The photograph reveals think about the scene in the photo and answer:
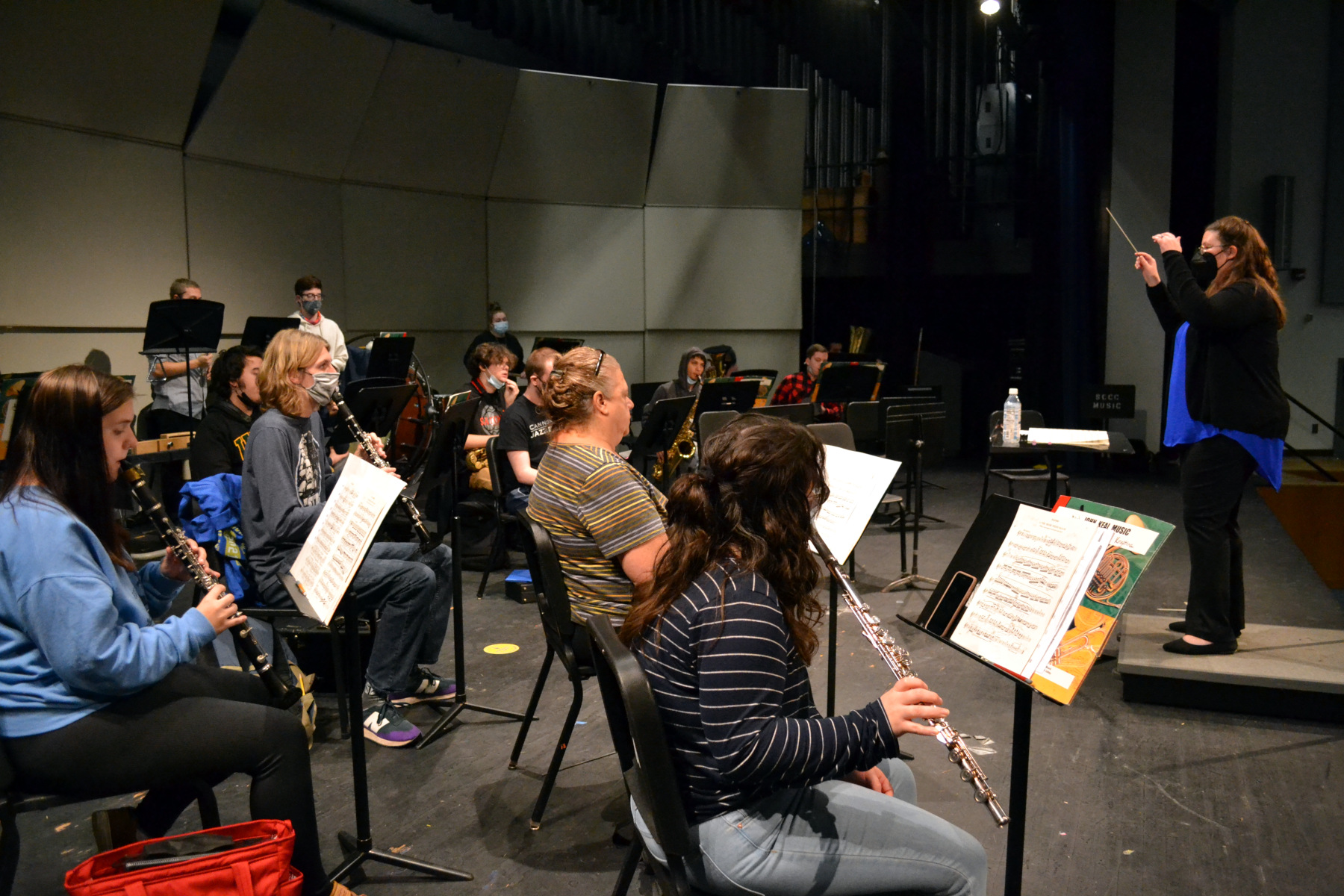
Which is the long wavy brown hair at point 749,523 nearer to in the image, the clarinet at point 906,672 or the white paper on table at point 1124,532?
the clarinet at point 906,672

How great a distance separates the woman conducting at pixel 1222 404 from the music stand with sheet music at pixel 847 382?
3.60m

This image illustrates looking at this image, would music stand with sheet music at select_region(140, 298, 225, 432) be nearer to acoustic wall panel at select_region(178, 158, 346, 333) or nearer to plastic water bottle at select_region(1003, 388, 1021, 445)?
acoustic wall panel at select_region(178, 158, 346, 333)

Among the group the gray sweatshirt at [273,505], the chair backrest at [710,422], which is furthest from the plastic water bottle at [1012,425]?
the gray sweatshirt at [273,505]

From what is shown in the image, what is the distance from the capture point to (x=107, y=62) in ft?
20.7

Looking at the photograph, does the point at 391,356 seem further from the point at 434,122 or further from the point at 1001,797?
the point at 1001,797

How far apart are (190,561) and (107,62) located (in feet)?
18.4

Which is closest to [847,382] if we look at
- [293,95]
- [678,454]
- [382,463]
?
[678,454]

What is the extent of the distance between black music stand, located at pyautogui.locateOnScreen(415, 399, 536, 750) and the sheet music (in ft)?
6.42

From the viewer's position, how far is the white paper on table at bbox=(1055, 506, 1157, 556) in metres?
1.56

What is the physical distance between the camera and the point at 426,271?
9336 millimetres

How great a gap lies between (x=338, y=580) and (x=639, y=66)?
9.82 m

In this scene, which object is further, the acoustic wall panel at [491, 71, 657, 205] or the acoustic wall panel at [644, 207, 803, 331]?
the acoustic wall panel at [644, 207, 803, 331]

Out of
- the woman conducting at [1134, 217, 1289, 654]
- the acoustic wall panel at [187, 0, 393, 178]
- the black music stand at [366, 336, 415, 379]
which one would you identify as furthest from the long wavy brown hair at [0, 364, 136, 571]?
the acoustic wall panel at [187, 0, 393, 178]

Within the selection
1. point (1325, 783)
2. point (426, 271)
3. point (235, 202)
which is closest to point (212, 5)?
point (235, 202)
